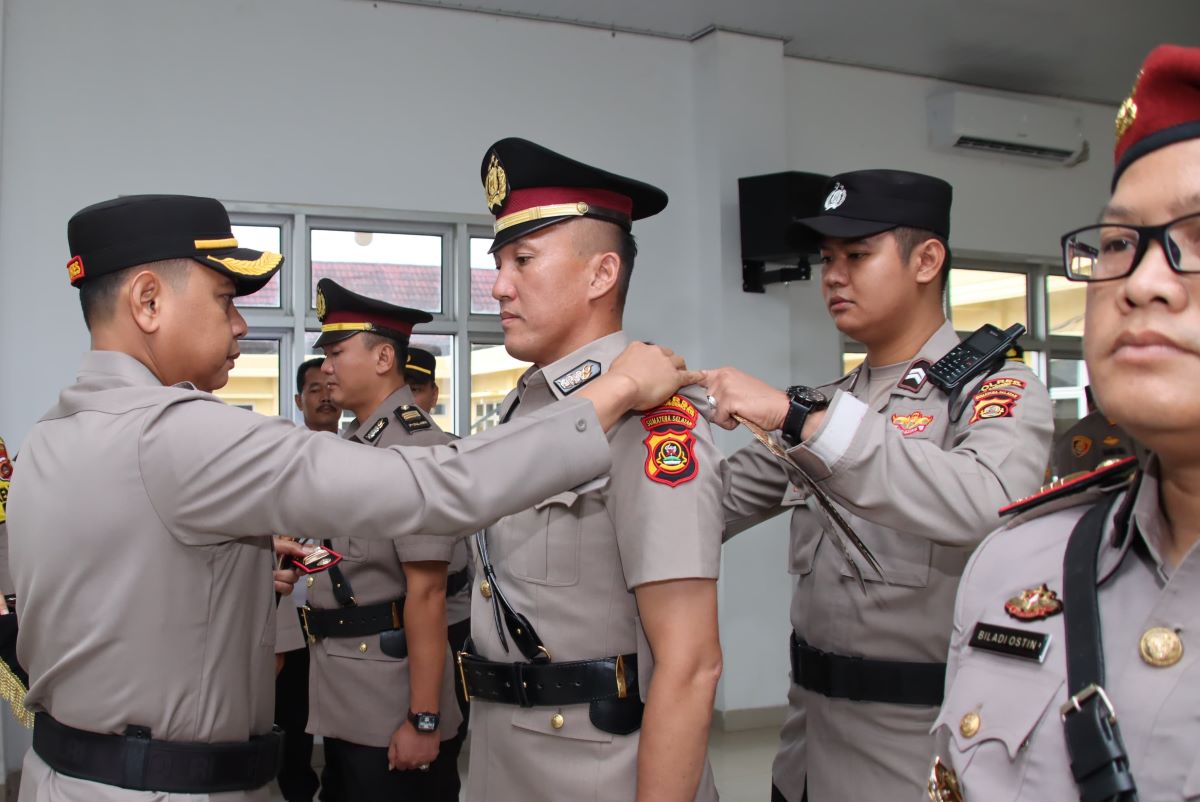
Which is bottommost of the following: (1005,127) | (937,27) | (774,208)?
(774,208)

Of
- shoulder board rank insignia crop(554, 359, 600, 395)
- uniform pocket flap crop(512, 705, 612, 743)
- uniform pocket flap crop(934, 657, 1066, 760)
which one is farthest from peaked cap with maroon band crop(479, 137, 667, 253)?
uniform pocket flap crop(934, 657, 1066, 760)

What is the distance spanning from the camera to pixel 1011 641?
87cm

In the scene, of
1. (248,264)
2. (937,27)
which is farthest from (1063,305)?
(248,264)

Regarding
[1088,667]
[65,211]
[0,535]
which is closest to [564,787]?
[1088,667]

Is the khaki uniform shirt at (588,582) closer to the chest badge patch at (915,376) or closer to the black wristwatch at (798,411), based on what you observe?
the black wristwatch at (798,411)

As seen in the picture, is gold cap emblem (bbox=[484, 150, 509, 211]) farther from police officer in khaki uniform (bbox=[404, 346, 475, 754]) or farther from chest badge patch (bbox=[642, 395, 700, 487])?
police officer in khaki uniform (bbox=[404, 346, 475, 754])

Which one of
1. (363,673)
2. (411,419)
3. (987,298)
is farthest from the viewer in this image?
(987,298)

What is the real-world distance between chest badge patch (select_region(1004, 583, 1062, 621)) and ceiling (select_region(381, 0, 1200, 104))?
14.9ft

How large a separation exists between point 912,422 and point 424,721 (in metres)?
1.50

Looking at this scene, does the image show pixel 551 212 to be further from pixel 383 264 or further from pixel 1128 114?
pixel 383 264

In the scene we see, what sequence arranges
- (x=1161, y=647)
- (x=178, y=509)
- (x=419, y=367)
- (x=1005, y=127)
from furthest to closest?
(x=1005, y=127) < (x=419, y=367) < (x=178, y=509) < (x=1161, y=647)

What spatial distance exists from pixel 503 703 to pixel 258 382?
151 inches

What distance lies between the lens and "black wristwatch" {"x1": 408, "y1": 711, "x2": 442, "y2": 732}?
255 centimetres

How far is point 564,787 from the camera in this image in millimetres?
1522
